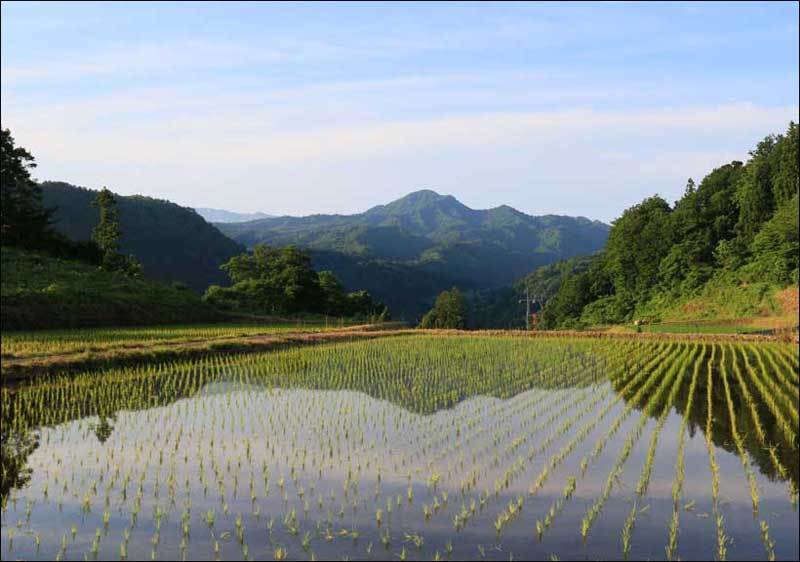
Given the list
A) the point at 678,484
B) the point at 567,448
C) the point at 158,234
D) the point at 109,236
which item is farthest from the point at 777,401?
the point at 158,234

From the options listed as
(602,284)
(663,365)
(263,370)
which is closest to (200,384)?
(263,370)

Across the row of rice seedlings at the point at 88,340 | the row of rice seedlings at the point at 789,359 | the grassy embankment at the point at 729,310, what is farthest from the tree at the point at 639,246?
the row of rice seedlings at the point at 88,340

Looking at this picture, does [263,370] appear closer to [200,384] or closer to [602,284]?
[200,384]

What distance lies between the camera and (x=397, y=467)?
1095 centimetres

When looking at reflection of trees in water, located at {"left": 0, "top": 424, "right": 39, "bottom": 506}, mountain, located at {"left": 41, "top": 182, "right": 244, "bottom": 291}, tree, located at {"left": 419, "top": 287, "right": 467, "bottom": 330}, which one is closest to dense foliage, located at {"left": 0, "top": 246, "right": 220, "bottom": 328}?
reflection of trees in water, located at {"left": 0, "top": 424, "right": 39, "bottom": 506}

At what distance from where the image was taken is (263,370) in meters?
22.9

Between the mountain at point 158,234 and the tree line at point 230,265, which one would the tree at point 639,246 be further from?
the mountain at point 158,234

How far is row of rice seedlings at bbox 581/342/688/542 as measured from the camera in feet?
27.8

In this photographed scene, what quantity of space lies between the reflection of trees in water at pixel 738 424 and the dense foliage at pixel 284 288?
43555 millimetres

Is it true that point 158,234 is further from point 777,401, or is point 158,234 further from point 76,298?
point 777,401

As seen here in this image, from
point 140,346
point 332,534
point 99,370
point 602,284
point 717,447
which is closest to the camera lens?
point 332,534

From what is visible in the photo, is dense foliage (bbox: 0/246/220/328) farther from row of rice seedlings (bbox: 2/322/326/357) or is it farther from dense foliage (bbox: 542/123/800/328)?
dense foliage (bbox: 542/123/800/328)

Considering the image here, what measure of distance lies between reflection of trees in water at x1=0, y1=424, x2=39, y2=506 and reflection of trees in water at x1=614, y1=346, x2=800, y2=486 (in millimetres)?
10427

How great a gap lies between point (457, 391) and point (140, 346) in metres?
11.9
